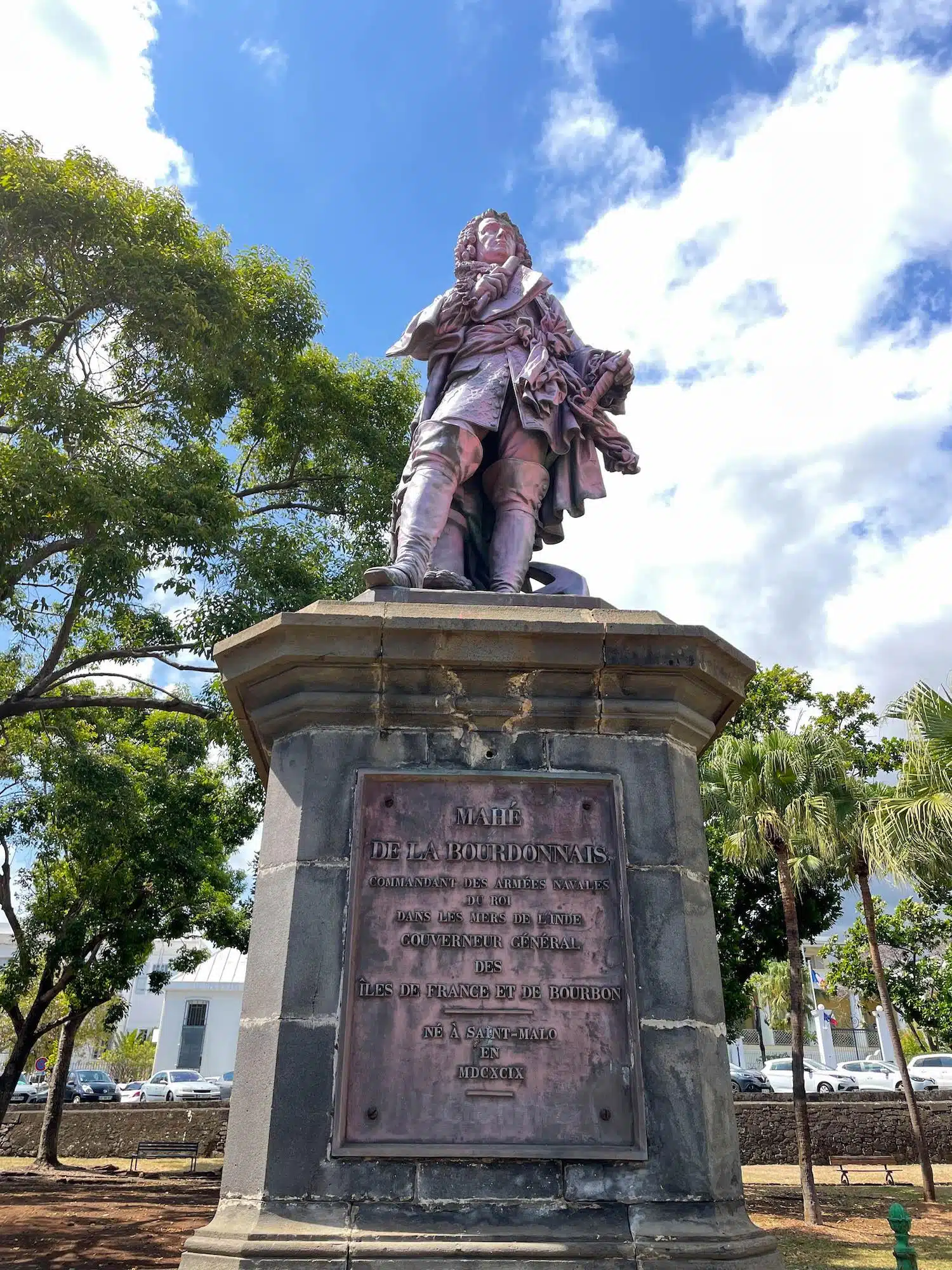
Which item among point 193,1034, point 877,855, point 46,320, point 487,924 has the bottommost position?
point 487,924

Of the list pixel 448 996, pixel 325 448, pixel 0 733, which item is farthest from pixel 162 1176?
pixel 448 996

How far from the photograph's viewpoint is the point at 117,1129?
21.4 m

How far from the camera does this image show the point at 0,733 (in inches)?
543

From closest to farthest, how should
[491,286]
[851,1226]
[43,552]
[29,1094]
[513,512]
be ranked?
[513,512] < [491,286] < [43,552] < [851,1226] < [29,1094]

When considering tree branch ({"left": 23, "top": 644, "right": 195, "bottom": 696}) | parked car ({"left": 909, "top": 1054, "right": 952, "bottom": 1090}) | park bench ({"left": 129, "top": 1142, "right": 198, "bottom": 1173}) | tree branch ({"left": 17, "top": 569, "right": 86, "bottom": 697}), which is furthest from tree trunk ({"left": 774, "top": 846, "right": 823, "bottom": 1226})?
parked car ({"left": 909, "top": 1054, "right": 952, "bottom": 1090})

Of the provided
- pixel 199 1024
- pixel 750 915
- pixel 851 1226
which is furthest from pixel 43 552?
pixel 199 1024

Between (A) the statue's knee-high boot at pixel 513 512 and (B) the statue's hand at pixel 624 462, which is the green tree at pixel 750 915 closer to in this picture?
(B) the statue's hand at pixel 624 462

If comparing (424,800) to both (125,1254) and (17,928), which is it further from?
(17,928)

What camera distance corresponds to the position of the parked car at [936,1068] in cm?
2819

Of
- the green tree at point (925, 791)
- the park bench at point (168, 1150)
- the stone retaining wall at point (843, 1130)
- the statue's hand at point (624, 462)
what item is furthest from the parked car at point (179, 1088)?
the statue's hand at point (624, 462)

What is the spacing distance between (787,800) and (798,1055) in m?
3.54

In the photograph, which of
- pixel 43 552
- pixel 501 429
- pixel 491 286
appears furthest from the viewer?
pixel 43 552

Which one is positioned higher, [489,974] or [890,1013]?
[890,1013]

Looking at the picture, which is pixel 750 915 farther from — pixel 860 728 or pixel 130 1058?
pixel 130 1058
